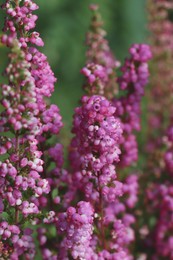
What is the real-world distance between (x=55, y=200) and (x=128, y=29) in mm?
3628

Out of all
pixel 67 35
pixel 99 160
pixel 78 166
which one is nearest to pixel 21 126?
pixel 99 160

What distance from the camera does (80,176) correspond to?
4.19 feet

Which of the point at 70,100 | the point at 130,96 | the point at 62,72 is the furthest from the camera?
the point at 62,72

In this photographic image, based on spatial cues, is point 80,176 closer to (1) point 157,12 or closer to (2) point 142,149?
(2) point 142,149

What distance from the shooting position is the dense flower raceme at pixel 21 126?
0.97 m

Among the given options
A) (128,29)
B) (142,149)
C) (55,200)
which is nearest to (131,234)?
(55,200)

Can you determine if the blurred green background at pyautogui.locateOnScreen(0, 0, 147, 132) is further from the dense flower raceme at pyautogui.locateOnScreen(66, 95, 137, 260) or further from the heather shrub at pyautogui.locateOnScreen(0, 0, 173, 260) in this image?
the dense flower raceme at pyautogui.locateOnScreen(66, 95, 137, 260)

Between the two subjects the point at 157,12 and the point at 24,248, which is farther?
the point at 157,12

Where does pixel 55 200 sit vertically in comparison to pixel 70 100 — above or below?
below

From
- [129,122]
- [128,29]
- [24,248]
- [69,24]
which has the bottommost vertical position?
[24,248]

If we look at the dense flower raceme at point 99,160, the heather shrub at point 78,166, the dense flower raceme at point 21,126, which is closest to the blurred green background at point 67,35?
the heather shrub at point 78,166

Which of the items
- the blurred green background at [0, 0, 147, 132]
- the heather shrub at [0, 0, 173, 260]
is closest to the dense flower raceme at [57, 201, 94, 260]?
the heather shrub at [0, 0, 173, 260]

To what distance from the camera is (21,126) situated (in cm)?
98

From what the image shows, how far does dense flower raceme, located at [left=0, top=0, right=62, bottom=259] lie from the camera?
973mm
